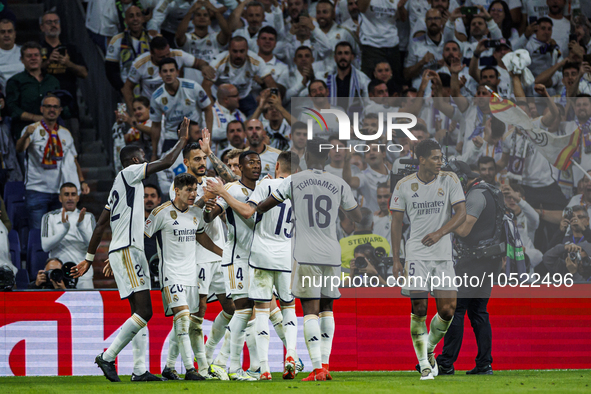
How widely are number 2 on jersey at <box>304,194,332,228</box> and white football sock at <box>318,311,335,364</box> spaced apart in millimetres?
943

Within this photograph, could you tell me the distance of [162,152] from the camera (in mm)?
11320

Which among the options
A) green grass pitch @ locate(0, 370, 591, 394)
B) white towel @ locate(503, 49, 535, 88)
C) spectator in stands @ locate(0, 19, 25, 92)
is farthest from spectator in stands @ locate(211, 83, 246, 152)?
green grass pitch @ locate(0, 370, 591, 394)

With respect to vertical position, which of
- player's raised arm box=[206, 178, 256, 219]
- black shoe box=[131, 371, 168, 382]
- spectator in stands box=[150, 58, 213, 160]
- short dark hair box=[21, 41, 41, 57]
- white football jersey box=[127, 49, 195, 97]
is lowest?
black shoe box=[131, 371, 168, 382]

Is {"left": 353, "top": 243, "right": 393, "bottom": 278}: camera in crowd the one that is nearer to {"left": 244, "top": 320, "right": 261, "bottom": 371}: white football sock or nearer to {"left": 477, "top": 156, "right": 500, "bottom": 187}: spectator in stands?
{"left": 477, "top": 156, "right": 500, "bottom": 187}: spectator in stands

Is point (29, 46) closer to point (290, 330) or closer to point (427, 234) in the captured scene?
point (290, 330)

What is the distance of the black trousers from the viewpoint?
7.82m

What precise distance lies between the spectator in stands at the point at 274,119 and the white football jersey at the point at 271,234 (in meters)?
4.40

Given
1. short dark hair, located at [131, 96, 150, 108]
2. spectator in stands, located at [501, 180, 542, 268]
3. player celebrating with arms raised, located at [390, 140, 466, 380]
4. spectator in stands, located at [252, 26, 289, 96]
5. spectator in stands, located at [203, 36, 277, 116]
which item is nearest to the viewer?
player celebrating with arms raised, located at [390, 140, 466, 380]

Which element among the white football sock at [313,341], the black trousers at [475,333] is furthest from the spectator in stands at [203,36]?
the white football sock at [313,341]

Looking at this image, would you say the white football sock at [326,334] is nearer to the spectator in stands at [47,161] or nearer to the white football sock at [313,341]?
the white football sock at [313,341]

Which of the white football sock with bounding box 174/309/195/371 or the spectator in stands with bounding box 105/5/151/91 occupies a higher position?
the spectator in stands with bounding box 105/5/151/91

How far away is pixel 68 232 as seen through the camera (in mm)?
10344

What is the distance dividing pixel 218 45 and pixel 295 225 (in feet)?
20.7

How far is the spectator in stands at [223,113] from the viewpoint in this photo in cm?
1159
